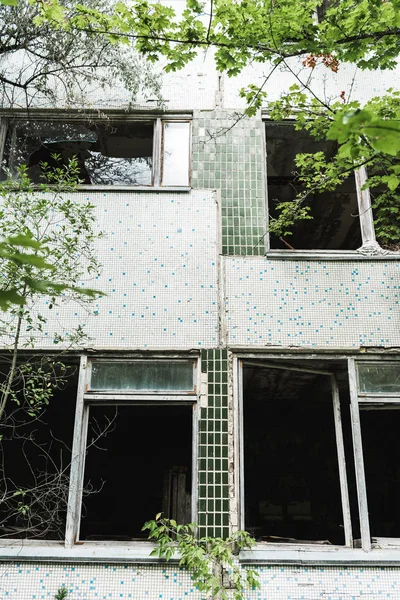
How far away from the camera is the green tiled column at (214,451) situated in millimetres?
4961

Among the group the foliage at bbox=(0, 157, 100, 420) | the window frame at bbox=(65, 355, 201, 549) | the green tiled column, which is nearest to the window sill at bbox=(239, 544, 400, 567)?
the green tiled column

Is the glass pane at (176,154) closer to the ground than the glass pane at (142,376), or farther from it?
farther from it

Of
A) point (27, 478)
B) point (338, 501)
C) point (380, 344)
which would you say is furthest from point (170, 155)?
point (338, 501)

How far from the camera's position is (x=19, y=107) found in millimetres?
6465

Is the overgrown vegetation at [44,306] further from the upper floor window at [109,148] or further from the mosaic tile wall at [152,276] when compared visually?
the upper floor window at [109,148]

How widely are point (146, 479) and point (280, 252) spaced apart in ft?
20.4

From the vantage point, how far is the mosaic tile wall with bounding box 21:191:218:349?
18.2 feet

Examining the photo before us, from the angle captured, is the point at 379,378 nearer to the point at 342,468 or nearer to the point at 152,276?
the point at 342,468

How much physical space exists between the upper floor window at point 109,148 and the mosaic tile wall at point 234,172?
235mm

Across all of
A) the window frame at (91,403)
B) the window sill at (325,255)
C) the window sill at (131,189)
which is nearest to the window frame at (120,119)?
the window sill at (131,189)

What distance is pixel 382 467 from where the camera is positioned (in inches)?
387

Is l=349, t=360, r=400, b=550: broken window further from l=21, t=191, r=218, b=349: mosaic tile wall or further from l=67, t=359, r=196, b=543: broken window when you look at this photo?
l=21, t=191, r=218, b=349: mosaic tile wall

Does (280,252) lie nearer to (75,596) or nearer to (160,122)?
(160,122)

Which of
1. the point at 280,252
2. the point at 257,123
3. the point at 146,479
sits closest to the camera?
the point at 280,252
